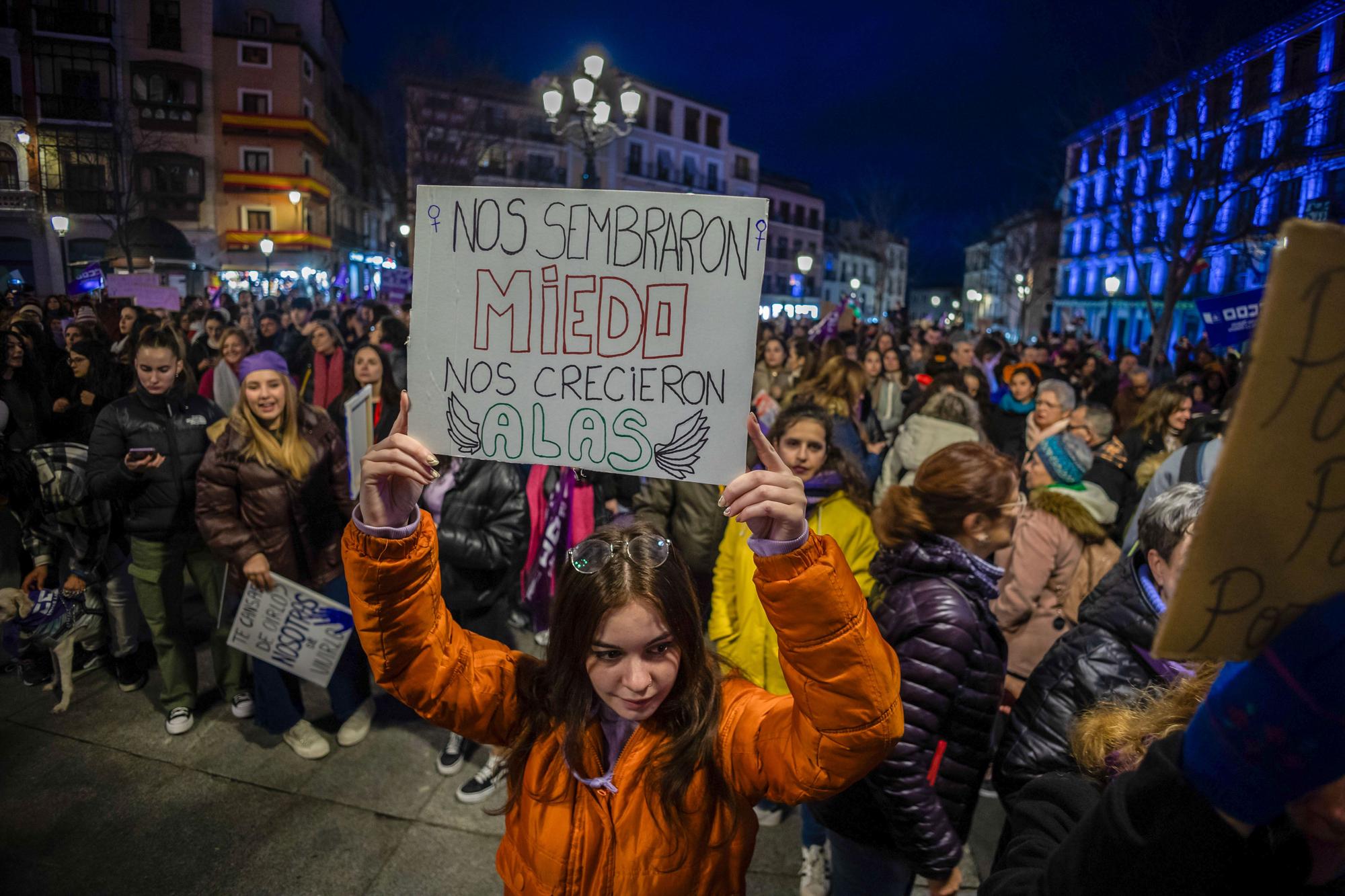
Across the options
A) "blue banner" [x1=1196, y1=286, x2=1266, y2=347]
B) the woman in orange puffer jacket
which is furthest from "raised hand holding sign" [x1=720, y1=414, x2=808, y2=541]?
"blue banner" [x1=1196, y1=286, x2=1266, y2=347]

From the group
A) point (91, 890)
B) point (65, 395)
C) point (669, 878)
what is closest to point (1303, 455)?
point (669, 878)

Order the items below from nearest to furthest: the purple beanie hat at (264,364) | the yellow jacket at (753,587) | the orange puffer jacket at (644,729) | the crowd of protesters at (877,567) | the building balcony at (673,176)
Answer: the crowd of protesters at (877,567), the orange puffer jacket at (644,729), the yellow jacket at (753,587), the purple beanie hat at (264,364), the building balcony at (673,176)

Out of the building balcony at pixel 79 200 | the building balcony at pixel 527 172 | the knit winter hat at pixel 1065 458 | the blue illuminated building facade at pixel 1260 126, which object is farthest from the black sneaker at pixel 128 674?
the building balcony at pixel 527 172

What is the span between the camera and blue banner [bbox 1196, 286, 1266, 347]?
6582mm

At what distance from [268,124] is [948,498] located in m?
39.4

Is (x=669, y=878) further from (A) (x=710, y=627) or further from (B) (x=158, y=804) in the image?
(B) (x=158, y=804)

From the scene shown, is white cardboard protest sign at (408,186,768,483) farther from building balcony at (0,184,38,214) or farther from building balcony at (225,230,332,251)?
building balcony at (225,230,332,251)

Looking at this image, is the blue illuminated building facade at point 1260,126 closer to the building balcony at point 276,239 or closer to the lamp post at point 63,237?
the lamp post at point 63,237

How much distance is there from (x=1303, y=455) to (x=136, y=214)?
46.2 ft

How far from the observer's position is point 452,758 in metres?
3.84

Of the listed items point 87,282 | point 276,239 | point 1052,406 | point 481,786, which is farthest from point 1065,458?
point 276,239

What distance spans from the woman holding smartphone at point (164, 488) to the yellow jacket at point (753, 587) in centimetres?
284

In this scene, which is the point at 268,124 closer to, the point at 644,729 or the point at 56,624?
the point at 56,624

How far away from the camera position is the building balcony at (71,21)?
7.67 metres
